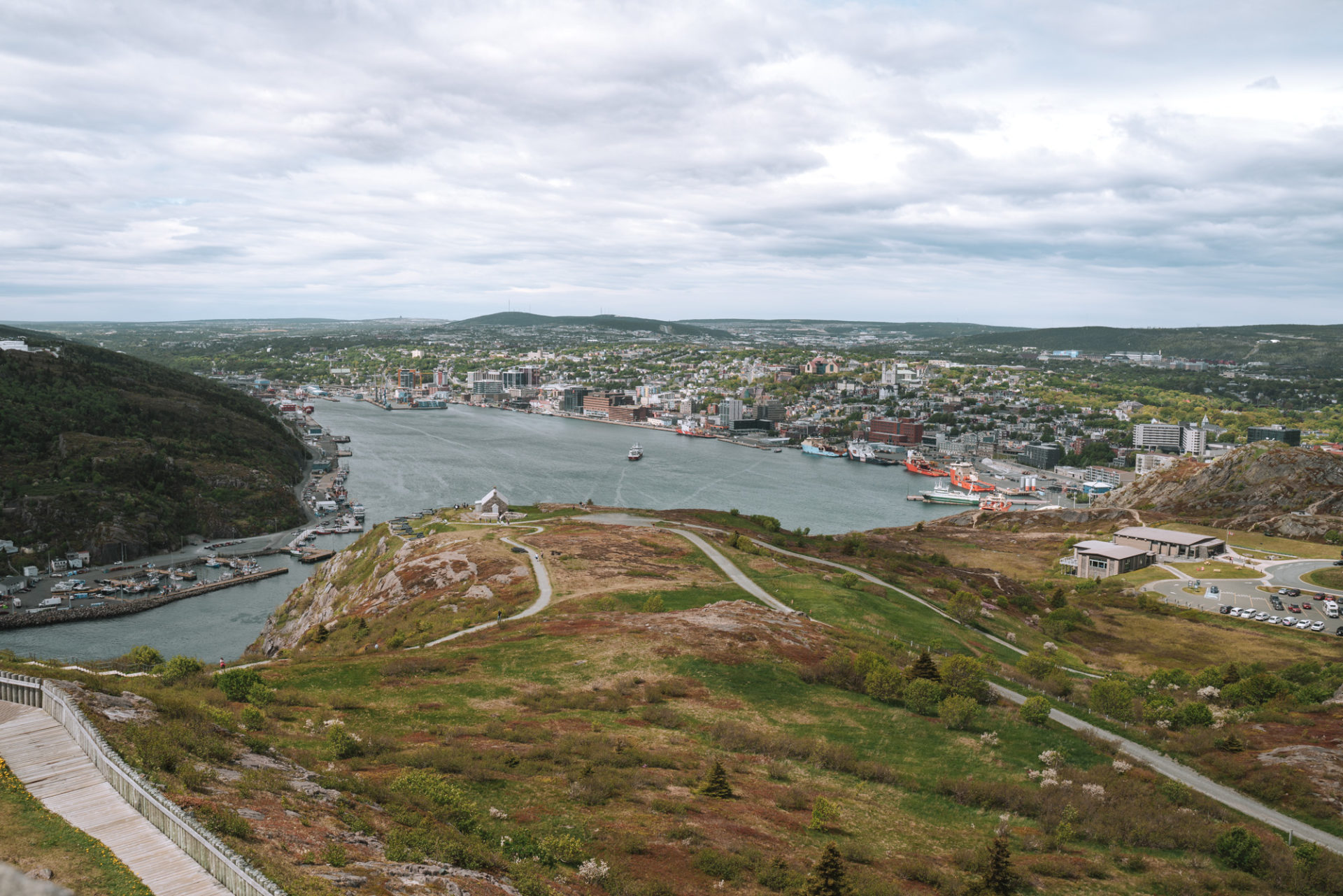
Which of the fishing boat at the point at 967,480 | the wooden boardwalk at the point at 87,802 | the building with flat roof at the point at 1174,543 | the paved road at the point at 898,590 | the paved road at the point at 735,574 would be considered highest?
the wooden boardwalk at the point at 87,802

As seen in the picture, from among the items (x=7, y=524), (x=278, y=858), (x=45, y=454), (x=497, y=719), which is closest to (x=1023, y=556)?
(x=497, y=719)

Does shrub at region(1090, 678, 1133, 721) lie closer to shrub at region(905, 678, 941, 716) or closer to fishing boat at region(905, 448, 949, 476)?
shrub at region(905, 678, 941, 716)

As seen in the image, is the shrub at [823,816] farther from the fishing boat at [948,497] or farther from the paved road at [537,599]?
the fishing boat at [948,497]

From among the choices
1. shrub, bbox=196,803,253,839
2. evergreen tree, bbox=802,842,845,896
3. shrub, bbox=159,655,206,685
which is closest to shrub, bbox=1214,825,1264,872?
evergreen tree, bbox=802,842,845,896

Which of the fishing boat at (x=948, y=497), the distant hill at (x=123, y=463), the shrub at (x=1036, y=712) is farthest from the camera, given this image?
the fishing boat at (x=948, y=497)

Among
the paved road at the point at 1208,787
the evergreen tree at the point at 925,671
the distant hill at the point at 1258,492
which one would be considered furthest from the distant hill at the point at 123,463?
the distant hill at the point at 1258,492

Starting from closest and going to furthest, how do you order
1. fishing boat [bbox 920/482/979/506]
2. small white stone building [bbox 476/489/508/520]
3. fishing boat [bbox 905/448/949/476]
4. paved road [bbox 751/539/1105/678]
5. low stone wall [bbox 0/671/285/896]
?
low stone wall [bbox 0/671/285/896], paved road [bbox 751/539/1105/678], small white stone building [bbox 476/489/508/520], fishing boat [bbox 920/482/979/506], fishing boat [bbox 905/448/949/476]

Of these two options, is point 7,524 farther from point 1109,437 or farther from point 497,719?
point 1109,437
